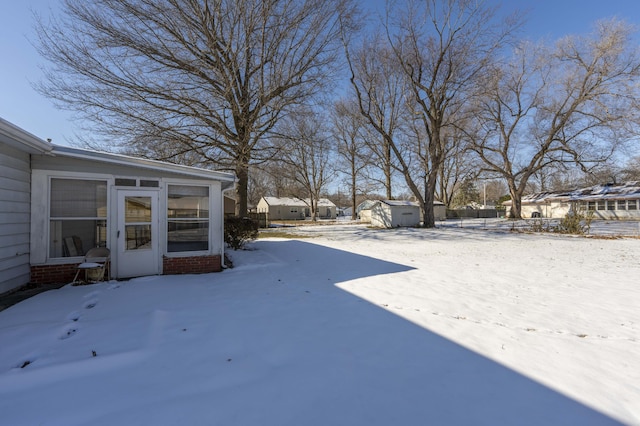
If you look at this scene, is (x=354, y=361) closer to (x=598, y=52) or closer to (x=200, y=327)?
(x=200, y=327)

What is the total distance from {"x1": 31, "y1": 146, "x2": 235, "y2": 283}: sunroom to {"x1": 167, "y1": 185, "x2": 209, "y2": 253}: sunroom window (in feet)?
0.07

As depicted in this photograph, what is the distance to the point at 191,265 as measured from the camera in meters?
6.88

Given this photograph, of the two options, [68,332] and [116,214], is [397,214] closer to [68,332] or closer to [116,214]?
[116,214]

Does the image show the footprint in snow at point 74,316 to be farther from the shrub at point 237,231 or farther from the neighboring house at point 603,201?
the neighboring house at point 603,201

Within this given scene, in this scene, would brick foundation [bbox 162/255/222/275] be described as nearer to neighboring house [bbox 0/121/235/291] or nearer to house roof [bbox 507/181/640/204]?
neighboring house [bbox 0/121/235/291]

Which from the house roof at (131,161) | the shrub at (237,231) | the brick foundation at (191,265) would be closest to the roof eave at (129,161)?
the house roof at (131,161)

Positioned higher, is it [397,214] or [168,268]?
[397,214]

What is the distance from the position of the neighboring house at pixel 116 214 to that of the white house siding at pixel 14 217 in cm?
3

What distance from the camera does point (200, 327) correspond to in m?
3.68

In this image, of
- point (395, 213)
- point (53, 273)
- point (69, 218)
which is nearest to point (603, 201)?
point (395, 213)

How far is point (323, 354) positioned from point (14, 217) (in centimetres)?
593

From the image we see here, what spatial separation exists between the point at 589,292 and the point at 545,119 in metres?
28.5

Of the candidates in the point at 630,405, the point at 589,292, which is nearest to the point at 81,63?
the point at 630,405

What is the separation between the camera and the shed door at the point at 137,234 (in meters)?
6.12
